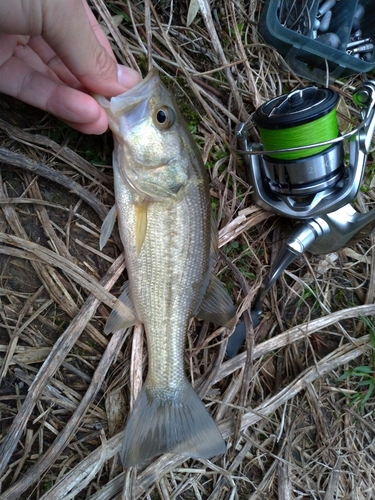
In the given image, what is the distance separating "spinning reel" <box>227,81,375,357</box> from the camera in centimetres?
212

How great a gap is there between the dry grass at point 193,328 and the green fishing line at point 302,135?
1.13 feet

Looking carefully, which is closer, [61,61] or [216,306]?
[61,61]

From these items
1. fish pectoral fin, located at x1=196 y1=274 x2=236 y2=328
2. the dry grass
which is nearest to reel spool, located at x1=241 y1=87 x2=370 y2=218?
the dry grass

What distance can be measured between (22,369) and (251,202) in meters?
1.65

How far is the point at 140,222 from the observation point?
80.0 inches

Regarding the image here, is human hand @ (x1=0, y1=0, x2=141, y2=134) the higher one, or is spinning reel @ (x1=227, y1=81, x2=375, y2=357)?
human hand @ (x1=0, y1=0, x2=141, y2=134)

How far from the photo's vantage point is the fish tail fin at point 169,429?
6.63ft

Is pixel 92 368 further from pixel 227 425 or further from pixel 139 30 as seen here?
pixel 139 30

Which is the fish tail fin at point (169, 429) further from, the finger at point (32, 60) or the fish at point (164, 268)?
the finger at point (32, 60)

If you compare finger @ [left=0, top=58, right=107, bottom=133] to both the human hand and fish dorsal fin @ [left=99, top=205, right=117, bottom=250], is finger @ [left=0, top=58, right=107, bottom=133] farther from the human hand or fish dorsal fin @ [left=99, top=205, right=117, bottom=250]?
fish dorsal fin @ [left=99, top=205, right=117, bottom=250]

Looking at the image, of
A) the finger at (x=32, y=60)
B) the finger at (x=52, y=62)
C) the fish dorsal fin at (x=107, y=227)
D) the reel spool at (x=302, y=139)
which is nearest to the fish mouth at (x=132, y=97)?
the finger at (x=52, y=62)

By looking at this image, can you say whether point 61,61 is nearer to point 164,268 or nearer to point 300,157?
point 164,268

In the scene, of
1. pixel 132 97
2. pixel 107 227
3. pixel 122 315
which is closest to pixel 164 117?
pixel 132 97

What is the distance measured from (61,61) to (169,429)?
1.93 meters
